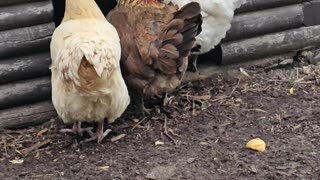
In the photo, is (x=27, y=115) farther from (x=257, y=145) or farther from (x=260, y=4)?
(x=260, y=4)

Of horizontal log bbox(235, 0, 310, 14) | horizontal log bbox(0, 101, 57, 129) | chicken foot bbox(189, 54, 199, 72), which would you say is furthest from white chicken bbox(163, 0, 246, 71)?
horizontal log bbox(0, 101, 57, 129)

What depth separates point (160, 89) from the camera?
15.3 feet

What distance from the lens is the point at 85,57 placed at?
12.8ft

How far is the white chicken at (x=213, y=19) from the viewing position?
4.94 metres

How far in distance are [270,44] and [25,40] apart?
2.18 metres

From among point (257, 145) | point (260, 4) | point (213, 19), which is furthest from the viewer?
point (260, 4)

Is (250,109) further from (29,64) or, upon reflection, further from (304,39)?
(29,64)

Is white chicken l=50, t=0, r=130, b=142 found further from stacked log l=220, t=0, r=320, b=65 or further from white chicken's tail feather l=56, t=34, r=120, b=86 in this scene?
stacked log l=220, t=0, r=320, b=65

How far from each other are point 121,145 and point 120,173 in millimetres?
438

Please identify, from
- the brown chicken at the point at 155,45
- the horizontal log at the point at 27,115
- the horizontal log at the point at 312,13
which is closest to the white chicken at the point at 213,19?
the brown chicken at the point at 155,45

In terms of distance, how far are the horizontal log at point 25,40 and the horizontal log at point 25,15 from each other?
0.04m

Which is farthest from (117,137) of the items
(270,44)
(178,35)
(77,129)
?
(270,44)

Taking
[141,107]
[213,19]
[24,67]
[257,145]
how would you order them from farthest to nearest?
[213,19]
[141,107]
[24,67]
[257,145]

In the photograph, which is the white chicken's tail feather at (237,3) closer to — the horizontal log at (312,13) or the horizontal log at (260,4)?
the horizontal log at (260,4)
